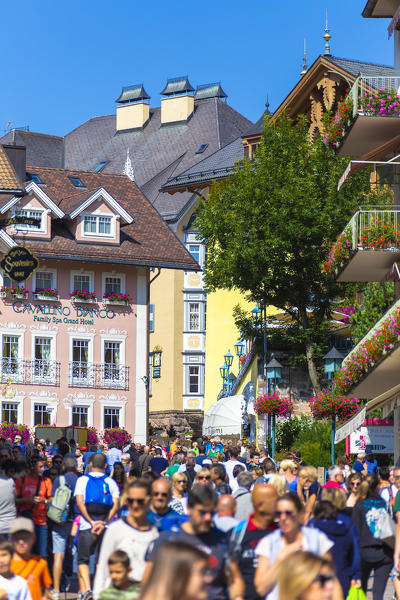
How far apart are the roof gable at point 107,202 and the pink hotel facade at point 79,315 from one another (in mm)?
39

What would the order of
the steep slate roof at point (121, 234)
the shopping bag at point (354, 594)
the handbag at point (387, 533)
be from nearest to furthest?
the shopping bag at point (354, 594), the handbag at point (387, 533), the steep slate roof at point (121, 234)

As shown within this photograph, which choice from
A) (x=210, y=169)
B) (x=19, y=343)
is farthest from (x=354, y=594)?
(x=210, y=169)

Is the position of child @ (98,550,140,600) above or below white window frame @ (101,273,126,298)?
below

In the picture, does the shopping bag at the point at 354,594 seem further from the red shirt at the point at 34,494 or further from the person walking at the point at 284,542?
the red shirt at the point at 34,494

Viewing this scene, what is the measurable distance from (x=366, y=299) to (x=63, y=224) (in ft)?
50.6

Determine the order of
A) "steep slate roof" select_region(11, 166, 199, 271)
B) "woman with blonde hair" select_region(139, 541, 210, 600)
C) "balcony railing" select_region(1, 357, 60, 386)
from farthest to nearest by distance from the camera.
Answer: "steep slate roof" select_region(11, 166, 199, 271)
"balcony railing" select_region(1, 357, 60, 386)
"woman with blonde hair" select_region(139, 541, 210, 600)

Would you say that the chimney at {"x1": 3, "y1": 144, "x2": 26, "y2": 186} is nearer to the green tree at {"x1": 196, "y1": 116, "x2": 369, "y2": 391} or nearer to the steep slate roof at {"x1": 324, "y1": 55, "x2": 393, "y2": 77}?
the green tree at {"x1": 196, "y1": 116, "x2": 369, "y2": 391}

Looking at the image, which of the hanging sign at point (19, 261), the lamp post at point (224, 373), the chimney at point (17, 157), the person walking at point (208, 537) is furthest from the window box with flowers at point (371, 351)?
the lamp post at point (224, 373)

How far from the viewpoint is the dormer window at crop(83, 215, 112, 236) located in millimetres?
53500

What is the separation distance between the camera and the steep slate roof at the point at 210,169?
244ft

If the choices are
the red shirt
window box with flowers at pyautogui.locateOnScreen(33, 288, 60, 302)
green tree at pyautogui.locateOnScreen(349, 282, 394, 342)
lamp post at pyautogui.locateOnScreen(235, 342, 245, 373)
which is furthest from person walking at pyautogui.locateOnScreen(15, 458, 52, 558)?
lamp post at pyautogui.locateOnScreen(235, 342, 245, 373)

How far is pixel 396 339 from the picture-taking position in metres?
25.7

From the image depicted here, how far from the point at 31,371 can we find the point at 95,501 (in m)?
36.7

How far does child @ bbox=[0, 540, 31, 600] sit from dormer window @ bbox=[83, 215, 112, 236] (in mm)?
43524
